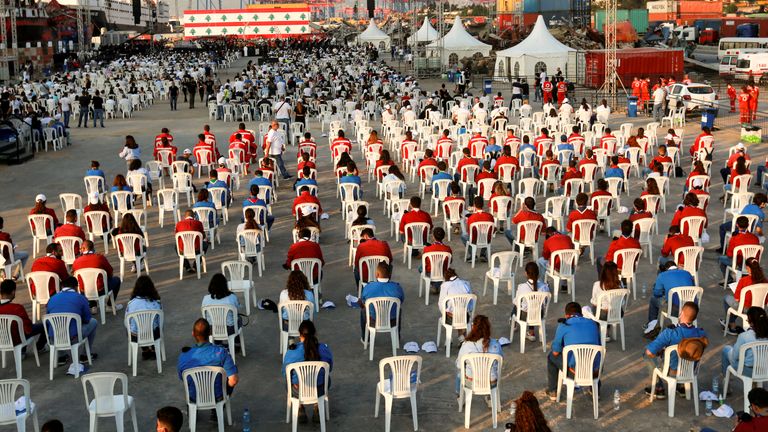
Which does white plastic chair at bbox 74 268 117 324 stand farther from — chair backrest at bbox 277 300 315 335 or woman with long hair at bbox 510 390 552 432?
woman with long hair at bbox 510 390 552 432

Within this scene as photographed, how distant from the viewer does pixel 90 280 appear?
11.0m

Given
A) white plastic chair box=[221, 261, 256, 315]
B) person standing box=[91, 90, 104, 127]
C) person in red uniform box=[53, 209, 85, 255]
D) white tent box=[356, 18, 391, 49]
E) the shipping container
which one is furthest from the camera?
white tent box=[356, 18, 391, 49]

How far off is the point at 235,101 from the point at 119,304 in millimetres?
21509

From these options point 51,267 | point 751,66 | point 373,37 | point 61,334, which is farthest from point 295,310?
point 373,37

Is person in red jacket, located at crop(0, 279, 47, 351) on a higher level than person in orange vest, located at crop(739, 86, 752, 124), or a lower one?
lower

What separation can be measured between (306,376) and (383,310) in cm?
200

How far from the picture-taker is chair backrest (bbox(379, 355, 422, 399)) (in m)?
7.99

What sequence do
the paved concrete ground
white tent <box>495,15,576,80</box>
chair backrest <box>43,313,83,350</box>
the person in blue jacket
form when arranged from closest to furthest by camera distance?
1. the person in blue jacket
2. the paved concrete ground
3. chair backrest <box>43,313,83,350</box>
4. white tent <box>495,15,576,80</box>

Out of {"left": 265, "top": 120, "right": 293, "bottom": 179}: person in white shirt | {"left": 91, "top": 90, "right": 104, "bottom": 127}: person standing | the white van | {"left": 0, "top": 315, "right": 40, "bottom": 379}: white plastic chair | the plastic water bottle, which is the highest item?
the white van

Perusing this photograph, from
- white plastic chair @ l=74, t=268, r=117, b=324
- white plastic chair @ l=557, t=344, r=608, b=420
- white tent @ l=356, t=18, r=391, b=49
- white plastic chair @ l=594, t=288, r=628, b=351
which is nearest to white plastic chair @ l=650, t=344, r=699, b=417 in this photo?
white plastic chair @ l=557, t=344, r=608, b=420

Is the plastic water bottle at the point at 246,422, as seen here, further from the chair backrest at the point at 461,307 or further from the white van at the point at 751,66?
the white van at the point at 751,66

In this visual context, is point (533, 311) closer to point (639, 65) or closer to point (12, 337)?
point (12, 337)

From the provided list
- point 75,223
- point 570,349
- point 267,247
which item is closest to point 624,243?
point 570,349

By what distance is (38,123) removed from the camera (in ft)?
82.8
